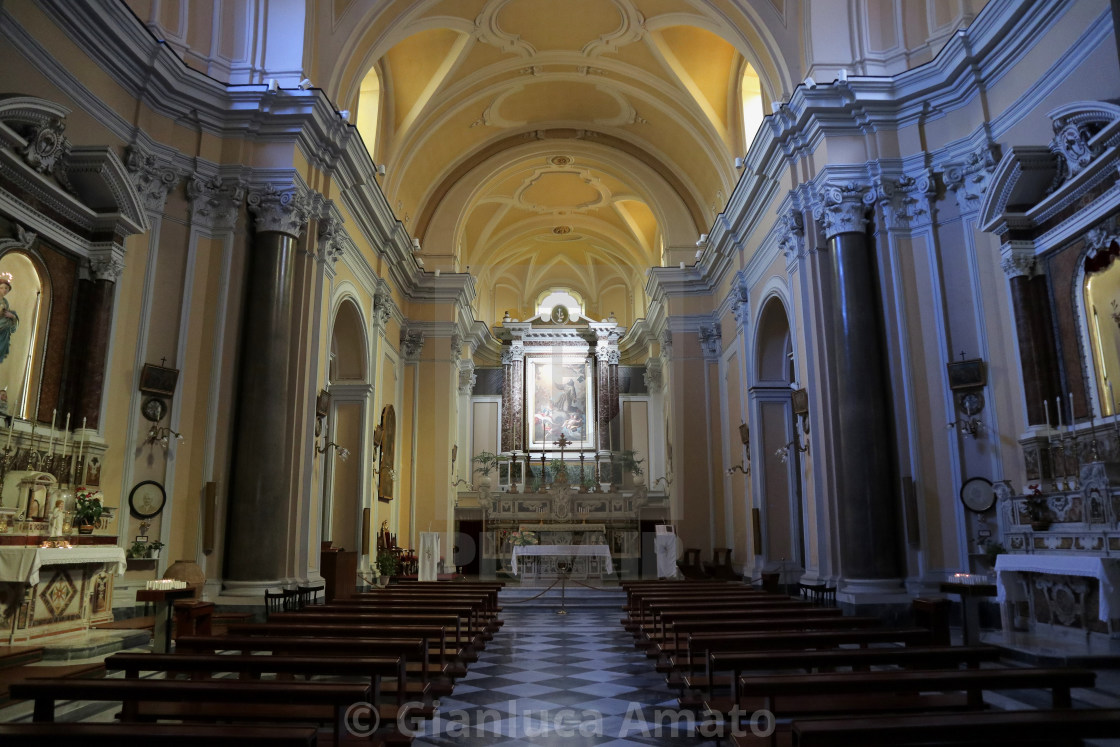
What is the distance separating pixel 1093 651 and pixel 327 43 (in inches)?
414

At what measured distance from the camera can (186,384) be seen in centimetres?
873

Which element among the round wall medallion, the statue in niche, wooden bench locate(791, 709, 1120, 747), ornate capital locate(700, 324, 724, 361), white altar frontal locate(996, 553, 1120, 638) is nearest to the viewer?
wooden bench locate(791, 709, 1120, 747)

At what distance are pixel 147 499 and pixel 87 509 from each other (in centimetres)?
144

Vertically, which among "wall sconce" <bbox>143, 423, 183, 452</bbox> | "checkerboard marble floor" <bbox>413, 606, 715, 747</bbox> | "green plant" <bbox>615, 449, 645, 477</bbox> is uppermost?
"green plant" <bbox>615, 449, 645, 477</bbox>

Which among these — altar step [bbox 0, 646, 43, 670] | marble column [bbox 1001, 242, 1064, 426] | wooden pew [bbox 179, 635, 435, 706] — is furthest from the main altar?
wooden pew [bbox 179, 635, 435, 706]

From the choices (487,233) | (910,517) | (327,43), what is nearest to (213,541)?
(327,43)

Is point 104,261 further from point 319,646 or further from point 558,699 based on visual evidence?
point 558,699

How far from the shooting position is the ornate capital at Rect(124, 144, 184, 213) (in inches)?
328

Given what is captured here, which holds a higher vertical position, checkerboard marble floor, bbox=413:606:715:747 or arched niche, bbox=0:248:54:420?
arched niche, bbox=0:248:54:420

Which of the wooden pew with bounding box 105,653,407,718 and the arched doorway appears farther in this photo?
the arched doorway

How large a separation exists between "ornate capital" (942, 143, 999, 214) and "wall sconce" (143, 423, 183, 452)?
896 cm

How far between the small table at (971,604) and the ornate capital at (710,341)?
384 inches

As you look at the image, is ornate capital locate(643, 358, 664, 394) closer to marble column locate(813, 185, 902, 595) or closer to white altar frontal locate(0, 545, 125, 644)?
marble column locate(813, 185, 902, 595)

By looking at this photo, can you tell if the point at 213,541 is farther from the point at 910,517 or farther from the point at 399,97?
the point at 399,97
